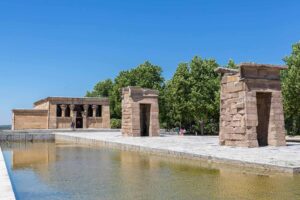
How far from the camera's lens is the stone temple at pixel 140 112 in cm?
2622

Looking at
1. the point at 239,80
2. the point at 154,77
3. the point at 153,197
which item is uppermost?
the point at 154,77

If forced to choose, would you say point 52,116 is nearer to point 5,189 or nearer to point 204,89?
point 204,89

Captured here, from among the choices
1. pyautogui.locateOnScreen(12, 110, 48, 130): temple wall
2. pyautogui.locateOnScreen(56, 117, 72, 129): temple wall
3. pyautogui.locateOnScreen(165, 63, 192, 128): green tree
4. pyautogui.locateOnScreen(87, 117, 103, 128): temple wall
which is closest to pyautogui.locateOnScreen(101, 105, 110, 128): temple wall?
pyautogui.locateOnScreen(87, 117, 103, 128): temple wall

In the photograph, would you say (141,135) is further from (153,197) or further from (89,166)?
(153,197)

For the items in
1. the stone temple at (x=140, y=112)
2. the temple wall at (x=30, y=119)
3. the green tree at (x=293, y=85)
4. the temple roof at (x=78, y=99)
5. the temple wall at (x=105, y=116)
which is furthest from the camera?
the temple wall at (x=105, y=116)

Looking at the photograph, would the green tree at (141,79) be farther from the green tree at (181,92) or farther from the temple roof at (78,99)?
the green tree at (181,92)

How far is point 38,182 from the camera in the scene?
28.5ft

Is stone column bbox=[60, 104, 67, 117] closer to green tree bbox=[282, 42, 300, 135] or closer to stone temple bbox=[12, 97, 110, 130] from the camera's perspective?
stone temple bbox=[12, 97, 110, 130]

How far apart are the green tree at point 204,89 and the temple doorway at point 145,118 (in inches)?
346

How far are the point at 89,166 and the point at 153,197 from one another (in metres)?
5.08

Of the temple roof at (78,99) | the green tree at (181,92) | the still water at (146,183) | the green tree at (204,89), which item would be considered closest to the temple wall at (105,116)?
the temple roof at (78,99)

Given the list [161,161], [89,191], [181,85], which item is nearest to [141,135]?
[181,85]

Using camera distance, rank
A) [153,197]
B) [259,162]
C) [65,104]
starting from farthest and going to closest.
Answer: [65,104] < [259,162] < [153,197]

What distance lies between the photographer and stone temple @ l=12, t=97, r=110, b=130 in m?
44.3
